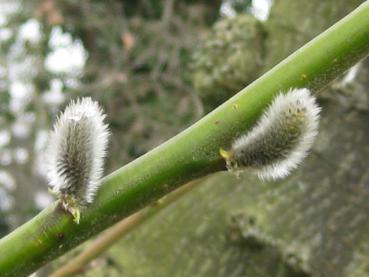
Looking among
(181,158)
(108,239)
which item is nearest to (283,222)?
(108,239)

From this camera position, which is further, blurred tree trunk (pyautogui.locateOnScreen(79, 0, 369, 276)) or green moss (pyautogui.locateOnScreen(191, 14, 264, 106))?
green moss (pyautogui.locateOnScreen(191, 14, 264, 106))

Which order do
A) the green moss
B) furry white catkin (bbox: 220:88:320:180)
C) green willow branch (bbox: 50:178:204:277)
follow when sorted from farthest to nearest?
1. the green moss
2. green willow branch (bbox: 50:178:204:277)
3. furry white catkin (bbox: 220:88:320:180)

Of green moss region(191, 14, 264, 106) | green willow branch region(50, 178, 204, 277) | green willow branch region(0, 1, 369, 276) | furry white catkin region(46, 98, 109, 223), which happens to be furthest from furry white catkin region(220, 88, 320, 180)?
green moss region(191, 14, 264, 106)

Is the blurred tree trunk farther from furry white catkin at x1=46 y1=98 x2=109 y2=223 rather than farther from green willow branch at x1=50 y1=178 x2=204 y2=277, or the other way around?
furry white catkin at x1=46 y1=98 x2=109 y2=223

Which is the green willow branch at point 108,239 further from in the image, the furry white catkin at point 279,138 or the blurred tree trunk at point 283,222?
the furry white catkin at point 279,138

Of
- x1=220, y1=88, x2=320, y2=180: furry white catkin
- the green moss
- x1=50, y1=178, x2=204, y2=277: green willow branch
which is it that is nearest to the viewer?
x1=220, y1=88, x2=320, y2=180: furry white catkin

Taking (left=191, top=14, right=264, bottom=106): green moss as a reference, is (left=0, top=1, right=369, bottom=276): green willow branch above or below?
below

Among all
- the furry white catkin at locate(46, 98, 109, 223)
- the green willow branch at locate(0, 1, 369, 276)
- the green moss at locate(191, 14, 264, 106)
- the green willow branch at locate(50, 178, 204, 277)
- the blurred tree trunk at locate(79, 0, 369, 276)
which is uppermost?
the green moss at locate(191, 14, 264, 106)
